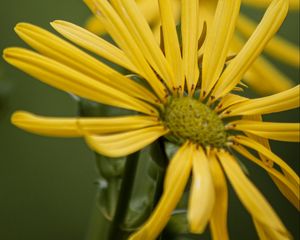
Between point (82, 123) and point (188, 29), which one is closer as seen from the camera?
point (82, 123)

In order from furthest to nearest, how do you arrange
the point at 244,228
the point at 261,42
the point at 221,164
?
the point at 244,228
the point at 261,42
the point at 221,164

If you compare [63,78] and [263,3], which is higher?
[263,3]

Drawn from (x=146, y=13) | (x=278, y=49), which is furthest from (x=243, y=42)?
(x=146, y=13)

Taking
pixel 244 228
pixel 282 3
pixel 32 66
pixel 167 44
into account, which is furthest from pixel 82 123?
pixel 244 228

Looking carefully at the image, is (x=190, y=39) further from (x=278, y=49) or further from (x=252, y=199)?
(x=278, y=49)

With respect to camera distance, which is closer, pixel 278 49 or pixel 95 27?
pixel 95 27

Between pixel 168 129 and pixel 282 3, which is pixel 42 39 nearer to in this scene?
pixel 168 129
